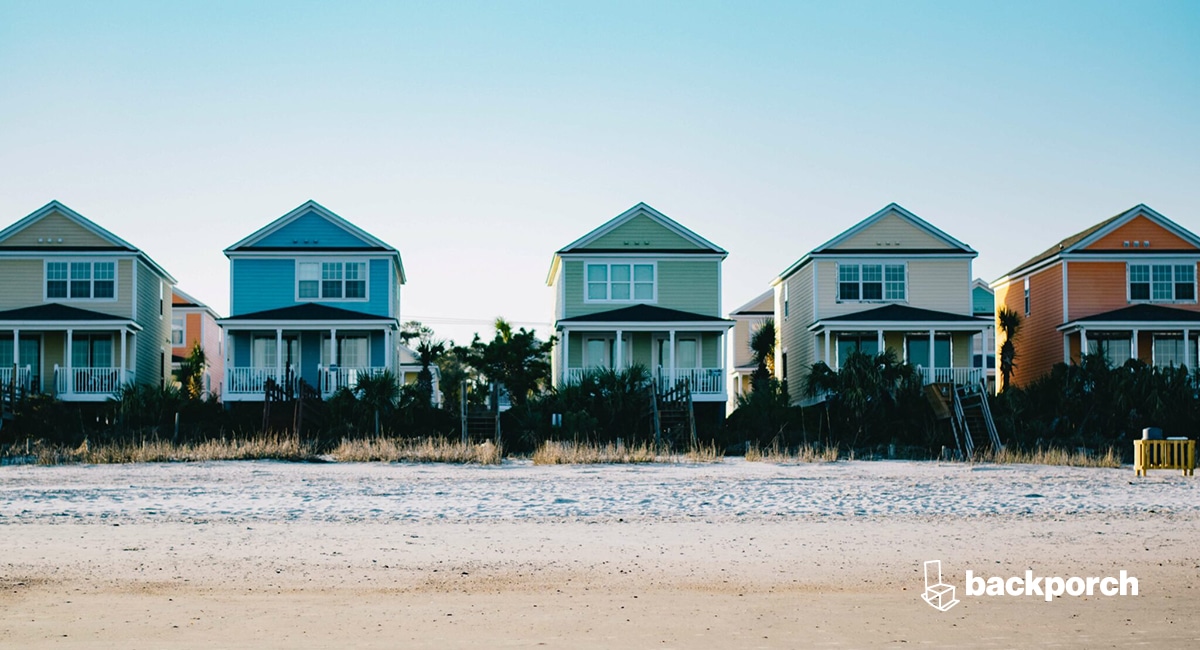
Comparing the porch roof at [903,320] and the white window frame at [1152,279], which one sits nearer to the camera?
the porch roof at [903,320]

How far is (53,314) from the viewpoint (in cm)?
4172

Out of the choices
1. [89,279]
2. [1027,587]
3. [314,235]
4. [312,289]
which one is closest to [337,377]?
[312,289]

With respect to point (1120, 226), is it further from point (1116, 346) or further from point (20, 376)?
point (20, 376)

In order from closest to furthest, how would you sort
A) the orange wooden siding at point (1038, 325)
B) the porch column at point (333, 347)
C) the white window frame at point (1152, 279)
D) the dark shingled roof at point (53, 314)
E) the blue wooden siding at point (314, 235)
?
the porch column at point (333, 347) < the dark shingled roof at point (53, 314) < the blue wooden siding at point (314, 235) < the white window frame at point (1152, 279) < the orange wooden siding at point (1038, 325)

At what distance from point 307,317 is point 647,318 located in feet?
34.2

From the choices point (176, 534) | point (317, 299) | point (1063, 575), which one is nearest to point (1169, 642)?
point (1063, 575)

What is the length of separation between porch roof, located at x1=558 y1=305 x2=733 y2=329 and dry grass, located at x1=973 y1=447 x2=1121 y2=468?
1173 cm

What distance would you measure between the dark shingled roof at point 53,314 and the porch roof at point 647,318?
1459 cm

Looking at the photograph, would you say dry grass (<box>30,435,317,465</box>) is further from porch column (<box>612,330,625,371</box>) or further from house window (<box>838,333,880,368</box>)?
house window (<box>838,333,880,368</box>)

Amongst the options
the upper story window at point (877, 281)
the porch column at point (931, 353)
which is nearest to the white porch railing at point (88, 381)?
the upper story window at point (877, 281)

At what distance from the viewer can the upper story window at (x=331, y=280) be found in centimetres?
4288

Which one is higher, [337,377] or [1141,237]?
[1141,237]

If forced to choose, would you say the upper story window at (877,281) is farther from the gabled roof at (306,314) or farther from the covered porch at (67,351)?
the covered porch at (67,351)

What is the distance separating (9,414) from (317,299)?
32.1ft
